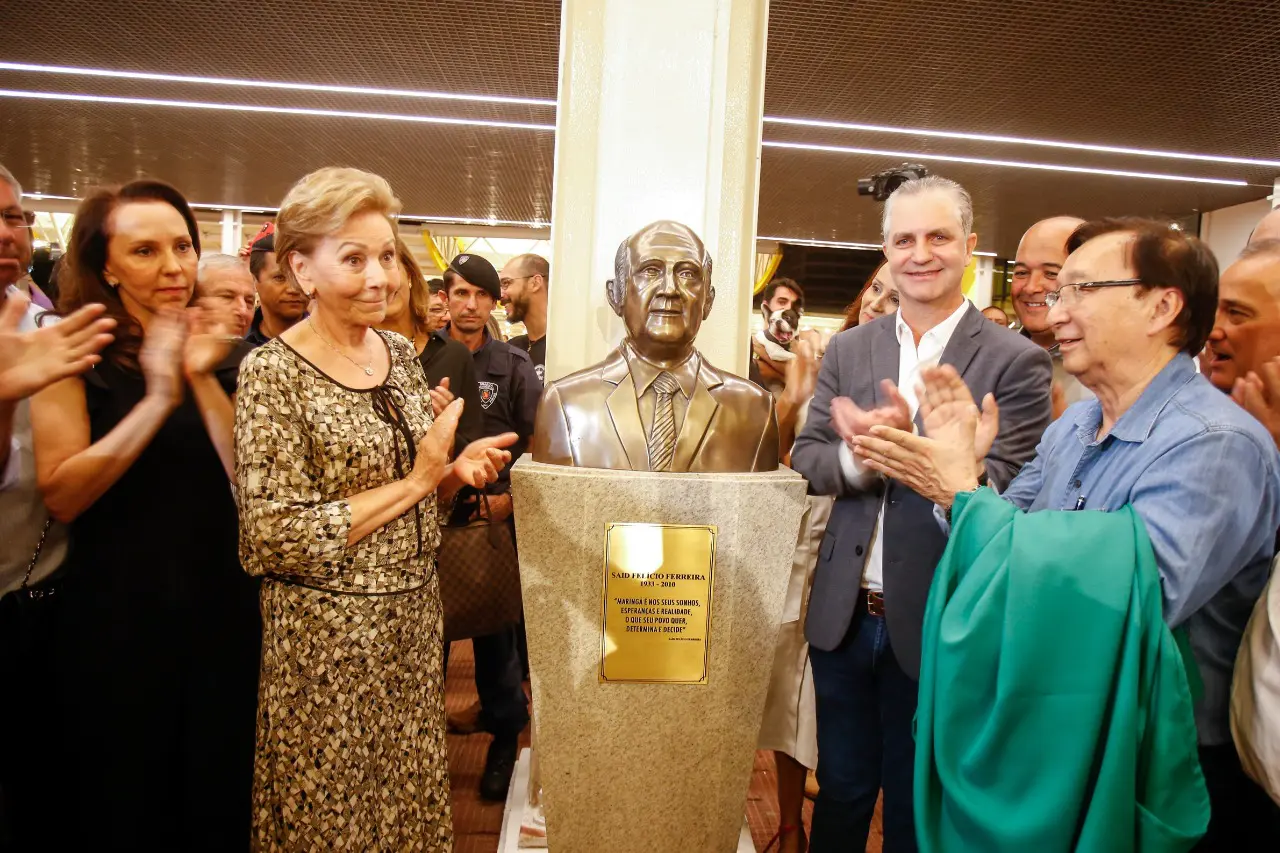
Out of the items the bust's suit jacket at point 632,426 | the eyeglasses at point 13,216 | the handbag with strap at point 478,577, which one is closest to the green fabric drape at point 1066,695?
the bust's suit jacket at point 632,426

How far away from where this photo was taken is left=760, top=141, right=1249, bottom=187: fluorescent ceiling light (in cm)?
588

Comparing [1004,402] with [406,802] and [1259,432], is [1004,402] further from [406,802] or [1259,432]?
[406,802]

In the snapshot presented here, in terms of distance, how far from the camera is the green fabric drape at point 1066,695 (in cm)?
129

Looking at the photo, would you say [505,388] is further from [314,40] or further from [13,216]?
[314,40]

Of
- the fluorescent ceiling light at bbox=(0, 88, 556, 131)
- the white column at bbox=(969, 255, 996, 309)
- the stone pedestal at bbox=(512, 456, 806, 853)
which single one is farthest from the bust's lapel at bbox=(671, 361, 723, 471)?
the white column at bbox=(969, 255, 996, 309)

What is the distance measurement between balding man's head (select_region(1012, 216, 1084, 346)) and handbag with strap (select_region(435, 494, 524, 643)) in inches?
75.9

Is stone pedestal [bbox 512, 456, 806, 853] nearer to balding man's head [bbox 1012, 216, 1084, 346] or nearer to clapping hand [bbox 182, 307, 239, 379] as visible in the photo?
clapping hand [bbox 182, 307, 239, 379]

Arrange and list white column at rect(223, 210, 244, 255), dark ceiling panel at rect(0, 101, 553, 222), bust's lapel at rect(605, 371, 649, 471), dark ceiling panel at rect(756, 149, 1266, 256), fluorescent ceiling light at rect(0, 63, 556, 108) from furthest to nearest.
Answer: white column at rect(223, 210, 244, 255) < dark ceiling panel at rect(756, 149, 1266, 256) < dark ceiling panel at rect(0, 101, 553, 222) < fluorescent ceiling light at rect(0, 63, 556, 108) < bust's lapel at rect(605, 371, 649, 471)

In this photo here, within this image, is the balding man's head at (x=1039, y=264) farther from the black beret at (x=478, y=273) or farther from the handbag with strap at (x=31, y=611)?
the handbag with strap at (x=31, y=611)

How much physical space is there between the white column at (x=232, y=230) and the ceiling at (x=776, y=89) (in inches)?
50.4

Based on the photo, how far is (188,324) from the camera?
165 centimetres

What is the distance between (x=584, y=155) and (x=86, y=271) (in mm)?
1400

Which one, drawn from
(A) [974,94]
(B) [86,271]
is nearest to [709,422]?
(B) [86,271]

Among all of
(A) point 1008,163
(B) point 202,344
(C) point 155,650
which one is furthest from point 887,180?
(A) point 1008,163
